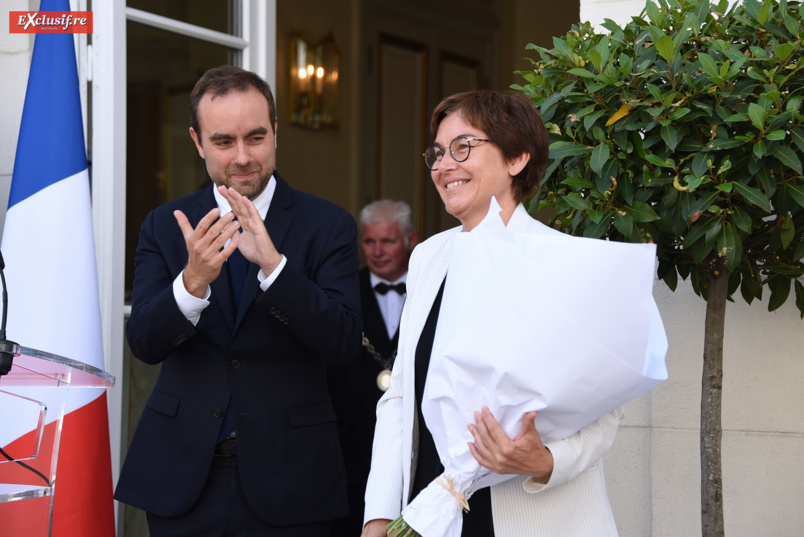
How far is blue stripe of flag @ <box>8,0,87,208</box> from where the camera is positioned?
3123mm

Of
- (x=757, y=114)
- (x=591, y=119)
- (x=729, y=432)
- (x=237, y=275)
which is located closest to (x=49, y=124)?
(x=237, y=275)

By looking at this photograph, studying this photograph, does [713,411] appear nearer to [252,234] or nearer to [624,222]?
[624,222]

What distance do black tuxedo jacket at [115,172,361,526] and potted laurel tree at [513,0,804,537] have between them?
60cm

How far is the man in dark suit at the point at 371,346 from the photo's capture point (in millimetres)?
3609

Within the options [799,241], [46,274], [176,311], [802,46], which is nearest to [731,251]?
[799,241]

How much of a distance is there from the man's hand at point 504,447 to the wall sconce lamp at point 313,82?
4.99 metres

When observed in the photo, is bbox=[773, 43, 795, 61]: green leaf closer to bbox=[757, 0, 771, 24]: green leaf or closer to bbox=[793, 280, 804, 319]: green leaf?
bbox=[757, 0, 771, 24]: green leaf

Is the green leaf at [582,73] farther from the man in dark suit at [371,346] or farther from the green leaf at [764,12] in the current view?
the man in dark suit at [371,346]

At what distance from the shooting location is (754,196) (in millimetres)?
1997

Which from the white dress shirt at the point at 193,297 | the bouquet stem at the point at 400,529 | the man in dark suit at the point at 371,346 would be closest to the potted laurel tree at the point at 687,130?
the white dress shirt at the point at 193,297

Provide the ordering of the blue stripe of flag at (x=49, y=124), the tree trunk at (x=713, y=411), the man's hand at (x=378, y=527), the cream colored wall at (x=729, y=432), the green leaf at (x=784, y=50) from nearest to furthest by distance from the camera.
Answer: the man's hand at (x=378, y=527) < the green leaf at (x=784, y=50) < the tree trunk at (x=713, y=411) < the cream colored wall at (x=729, y=432) < the blue stripe of flag at (x=49, y=124)

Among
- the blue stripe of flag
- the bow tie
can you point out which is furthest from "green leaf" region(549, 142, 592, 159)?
the bow tie

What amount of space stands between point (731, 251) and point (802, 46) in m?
0.47

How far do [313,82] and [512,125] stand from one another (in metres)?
4.63
